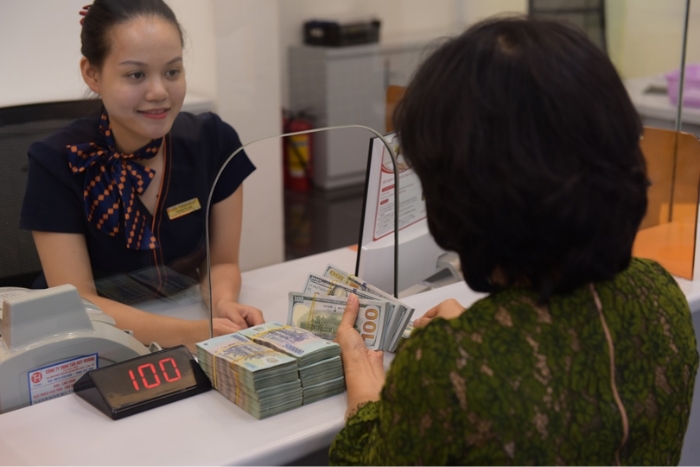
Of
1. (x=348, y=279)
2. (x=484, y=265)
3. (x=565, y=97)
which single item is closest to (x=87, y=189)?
(x=348, y=279)

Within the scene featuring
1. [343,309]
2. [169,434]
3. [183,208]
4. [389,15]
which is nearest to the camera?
[169,434]

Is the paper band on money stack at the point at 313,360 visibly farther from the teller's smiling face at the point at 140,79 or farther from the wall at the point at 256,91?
the wall at the point at 256,91

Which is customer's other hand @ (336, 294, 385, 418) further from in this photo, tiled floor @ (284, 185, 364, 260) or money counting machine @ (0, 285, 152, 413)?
tiled floor @ (284, 185, 364, 260)

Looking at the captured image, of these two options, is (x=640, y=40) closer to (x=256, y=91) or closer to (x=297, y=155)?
(x=256, y=91)

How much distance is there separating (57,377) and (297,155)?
171 inches

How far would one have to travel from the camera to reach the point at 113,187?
173 cm

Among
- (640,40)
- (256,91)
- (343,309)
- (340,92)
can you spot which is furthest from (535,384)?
(340,92)

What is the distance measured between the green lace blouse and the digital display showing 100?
0.40m

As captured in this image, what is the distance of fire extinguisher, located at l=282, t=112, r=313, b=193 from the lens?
18.0 feet

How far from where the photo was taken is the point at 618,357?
100cm

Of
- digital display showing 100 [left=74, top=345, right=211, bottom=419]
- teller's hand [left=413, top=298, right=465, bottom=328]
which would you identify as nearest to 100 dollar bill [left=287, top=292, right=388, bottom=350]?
teller's hand [left=413, top=298, right=465, bottom=328]

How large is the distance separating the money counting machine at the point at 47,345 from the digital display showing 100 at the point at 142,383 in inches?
1.7

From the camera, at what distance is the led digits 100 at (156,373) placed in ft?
4.22

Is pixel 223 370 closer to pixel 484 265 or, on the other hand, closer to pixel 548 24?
pixel 484 265
